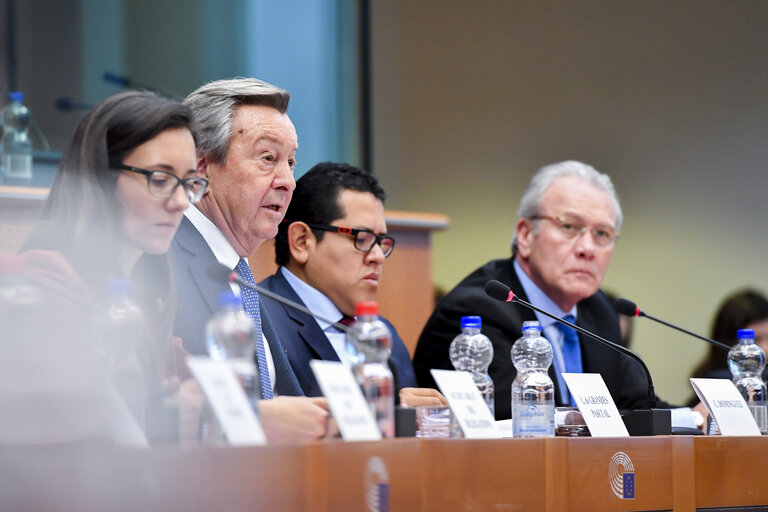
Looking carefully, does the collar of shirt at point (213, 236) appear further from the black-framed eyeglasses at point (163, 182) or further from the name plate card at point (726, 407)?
the name plate card at point (726, 407)

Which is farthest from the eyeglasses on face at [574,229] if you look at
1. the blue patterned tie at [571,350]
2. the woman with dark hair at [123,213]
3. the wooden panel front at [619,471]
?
the woman with dark hair at [123,213]

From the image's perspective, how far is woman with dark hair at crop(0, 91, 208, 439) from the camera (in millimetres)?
1462

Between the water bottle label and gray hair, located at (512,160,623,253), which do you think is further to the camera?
gray hair, located at (512,160,623,253)

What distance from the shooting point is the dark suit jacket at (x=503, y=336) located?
2.78 meters

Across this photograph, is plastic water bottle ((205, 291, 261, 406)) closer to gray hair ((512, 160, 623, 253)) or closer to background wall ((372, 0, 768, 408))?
gray hair ((512, 160, 623, 253))

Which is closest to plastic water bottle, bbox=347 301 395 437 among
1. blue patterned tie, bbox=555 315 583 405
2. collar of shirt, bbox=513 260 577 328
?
blue patterned tie, bbox=555 315 583 405

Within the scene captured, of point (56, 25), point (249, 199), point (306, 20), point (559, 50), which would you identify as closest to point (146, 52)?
point (56, 25)

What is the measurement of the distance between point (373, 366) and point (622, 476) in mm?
556

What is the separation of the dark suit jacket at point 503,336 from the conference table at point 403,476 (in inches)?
29.9

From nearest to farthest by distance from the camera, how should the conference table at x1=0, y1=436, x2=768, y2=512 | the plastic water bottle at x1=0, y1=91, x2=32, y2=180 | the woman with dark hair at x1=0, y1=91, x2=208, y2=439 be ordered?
1. the conference table at x1=0, y1=436, x2=768, y2=512
2. the woman with dark hair at x1=0, y1=91, x2=208, y2=439
3. the plastic water bottle at x1=0, y1=91, x2=32, y2=180

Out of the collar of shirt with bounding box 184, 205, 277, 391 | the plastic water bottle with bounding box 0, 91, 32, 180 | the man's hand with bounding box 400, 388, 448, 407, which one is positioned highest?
the plastic water bottle with bounding box 0, 91, 32, 180

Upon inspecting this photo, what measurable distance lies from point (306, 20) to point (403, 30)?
0.51 m

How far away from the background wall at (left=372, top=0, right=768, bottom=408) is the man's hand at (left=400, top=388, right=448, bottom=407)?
2.86 metres

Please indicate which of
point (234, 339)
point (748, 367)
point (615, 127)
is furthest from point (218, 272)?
point (615, 127)
